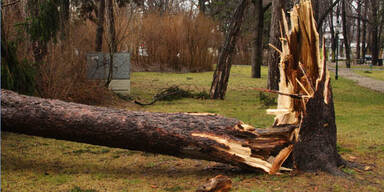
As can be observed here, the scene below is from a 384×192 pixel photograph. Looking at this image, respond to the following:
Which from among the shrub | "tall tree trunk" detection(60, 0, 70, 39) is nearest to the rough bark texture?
"tall tree trunk" detection(60, 0, 70, 39)

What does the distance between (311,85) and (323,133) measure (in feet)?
1.76

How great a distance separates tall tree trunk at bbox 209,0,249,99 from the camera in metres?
12.1

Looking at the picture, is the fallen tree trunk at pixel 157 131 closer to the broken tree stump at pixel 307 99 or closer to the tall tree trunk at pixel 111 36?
the broken tree stump at pixel 307 99

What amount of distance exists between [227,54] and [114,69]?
276 cm

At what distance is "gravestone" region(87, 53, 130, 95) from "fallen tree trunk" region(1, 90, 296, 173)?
5.71m

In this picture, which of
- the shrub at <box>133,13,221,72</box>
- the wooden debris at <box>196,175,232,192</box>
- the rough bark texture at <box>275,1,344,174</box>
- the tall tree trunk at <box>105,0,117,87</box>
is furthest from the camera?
the shrub at <box>133,13,221,72</box>

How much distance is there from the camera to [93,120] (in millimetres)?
5316

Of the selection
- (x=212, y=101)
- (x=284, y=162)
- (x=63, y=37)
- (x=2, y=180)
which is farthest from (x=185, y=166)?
(x=212, y=101)

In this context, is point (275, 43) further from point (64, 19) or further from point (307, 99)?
point (307, 99)

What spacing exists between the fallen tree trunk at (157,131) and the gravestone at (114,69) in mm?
5706

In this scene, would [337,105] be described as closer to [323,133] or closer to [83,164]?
[323,133]

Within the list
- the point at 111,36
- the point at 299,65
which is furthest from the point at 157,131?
the point at 111,36

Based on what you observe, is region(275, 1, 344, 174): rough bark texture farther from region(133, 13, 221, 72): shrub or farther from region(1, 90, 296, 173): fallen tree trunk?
region(133, 13, 221, 72): shrub

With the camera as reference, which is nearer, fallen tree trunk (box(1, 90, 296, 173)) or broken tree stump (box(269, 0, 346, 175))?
fallen tree trunk (box(1, 90, 296, 173))
